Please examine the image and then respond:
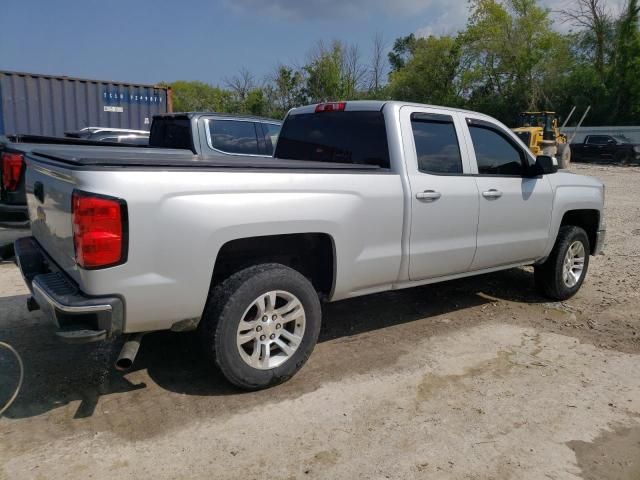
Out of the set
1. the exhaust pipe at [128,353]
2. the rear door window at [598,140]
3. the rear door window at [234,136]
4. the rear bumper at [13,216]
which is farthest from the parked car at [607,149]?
the exhaust pipe at [128,353]

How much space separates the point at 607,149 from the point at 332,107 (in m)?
29.0

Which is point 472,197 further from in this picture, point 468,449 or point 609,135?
point 609,135

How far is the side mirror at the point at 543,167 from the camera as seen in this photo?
5.12 meters

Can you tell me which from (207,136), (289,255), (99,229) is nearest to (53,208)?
(99,229)

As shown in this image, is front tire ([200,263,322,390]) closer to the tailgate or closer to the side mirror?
the tailgate

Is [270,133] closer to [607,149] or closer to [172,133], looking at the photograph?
[172,133]

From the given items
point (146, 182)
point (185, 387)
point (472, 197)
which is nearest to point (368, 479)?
point (185, 387)

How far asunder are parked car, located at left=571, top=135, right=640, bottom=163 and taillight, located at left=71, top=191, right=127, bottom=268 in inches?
1228

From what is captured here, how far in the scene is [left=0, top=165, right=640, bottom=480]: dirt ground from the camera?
296 centimetres

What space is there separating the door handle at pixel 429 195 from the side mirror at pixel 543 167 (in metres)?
1.34

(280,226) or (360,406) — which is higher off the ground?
(280,226)

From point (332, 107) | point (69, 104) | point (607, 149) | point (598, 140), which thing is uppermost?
point (69, 104)

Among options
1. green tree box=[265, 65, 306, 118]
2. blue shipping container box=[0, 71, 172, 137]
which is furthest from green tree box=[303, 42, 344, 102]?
blue shipping container box=[0, 71, 172, 137]

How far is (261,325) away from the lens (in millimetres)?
3607
